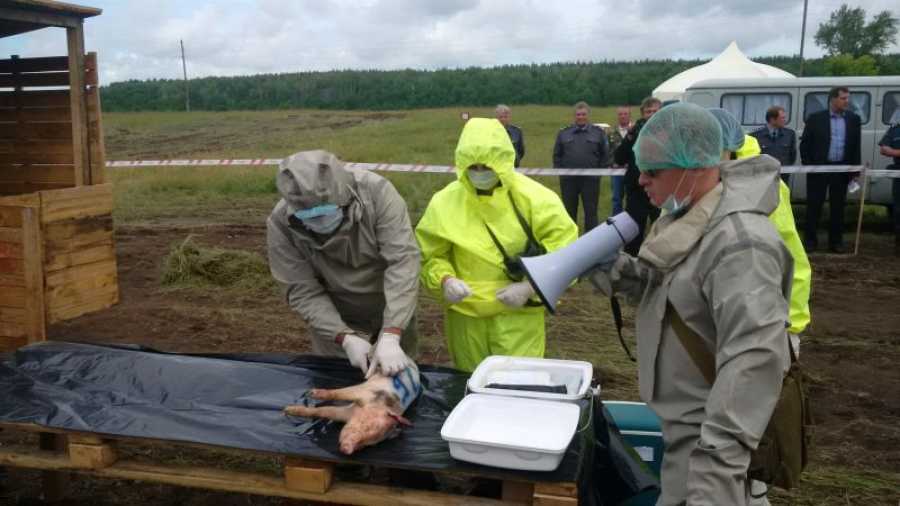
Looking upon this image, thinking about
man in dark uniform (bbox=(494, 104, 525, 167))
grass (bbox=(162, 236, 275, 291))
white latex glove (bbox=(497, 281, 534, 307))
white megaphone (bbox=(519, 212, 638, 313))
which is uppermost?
man in dark uniform (bbox=(494, 104, 525, 167))

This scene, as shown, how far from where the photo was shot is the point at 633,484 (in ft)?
8.66

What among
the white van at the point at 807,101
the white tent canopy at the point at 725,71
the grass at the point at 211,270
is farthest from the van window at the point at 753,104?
the grass at the point at 211,270

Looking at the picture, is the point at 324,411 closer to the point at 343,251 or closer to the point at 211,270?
the point at 343,251

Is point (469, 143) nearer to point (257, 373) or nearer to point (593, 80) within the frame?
point (257, 373)

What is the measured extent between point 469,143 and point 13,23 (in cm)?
402

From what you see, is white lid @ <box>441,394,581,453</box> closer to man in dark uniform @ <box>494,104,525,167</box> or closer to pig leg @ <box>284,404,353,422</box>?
pig leg @ <box>284,404,353,422</box>

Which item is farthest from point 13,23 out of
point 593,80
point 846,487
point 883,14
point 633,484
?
point 883,14

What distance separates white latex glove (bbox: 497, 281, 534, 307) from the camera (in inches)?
126

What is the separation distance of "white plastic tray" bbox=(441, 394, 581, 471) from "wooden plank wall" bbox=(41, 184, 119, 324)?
363cm

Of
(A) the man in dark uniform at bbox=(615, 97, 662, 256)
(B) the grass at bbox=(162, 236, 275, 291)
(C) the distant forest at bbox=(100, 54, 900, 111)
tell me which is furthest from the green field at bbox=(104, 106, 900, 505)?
(C) the distant forest at bbox=(100, 54, 900, 111)

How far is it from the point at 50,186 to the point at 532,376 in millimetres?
4647

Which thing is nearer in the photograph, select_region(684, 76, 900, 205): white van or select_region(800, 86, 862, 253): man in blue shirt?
select_region(800, 86, 862, 253): man in blue shirt

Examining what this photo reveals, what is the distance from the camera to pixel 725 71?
59.9 feet

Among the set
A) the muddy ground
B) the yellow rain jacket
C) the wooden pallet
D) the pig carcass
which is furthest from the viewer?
the muddy ground
